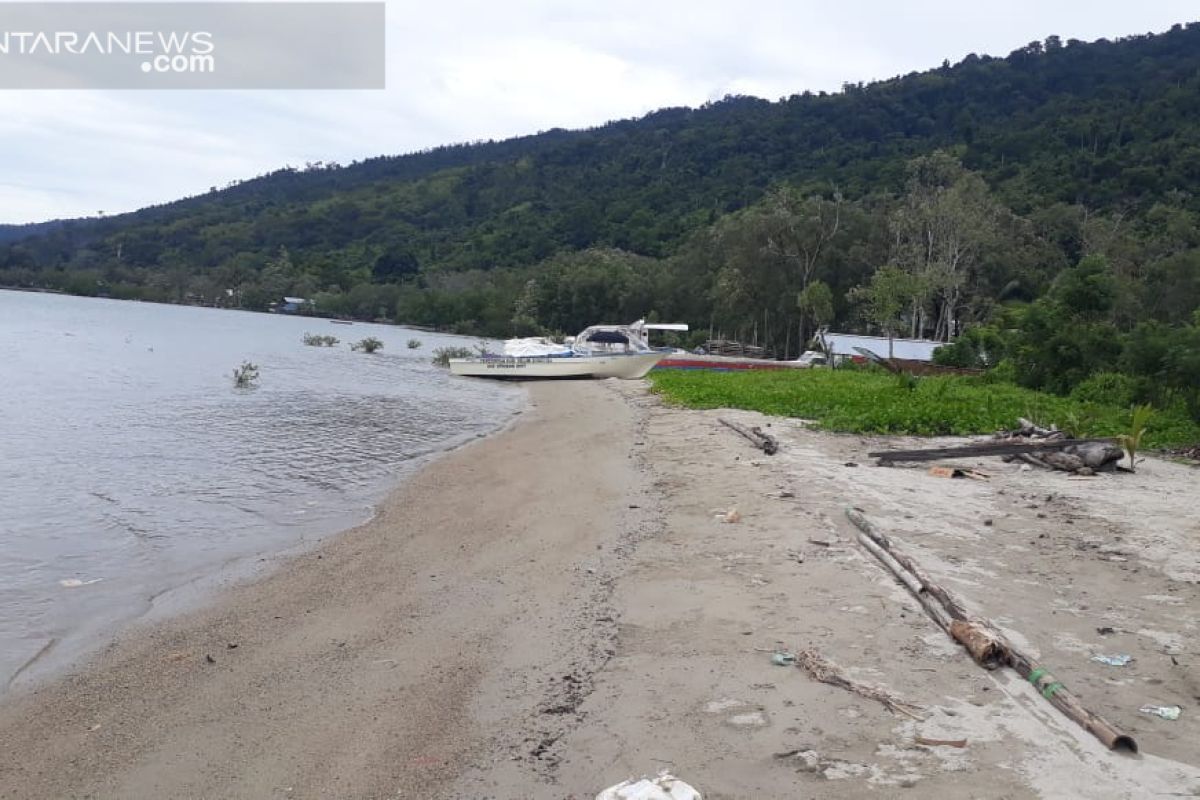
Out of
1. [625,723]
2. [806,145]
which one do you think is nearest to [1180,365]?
[625,723]

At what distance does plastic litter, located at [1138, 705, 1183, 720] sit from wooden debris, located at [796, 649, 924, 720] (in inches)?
55.3

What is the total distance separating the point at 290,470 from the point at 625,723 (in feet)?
40.8

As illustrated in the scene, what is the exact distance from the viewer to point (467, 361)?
151 ft

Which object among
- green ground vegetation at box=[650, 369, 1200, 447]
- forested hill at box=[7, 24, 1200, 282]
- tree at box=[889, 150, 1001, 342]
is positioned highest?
forested hill at box=[7, 24, 1200, 282]

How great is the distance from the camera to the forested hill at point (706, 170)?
9712cm

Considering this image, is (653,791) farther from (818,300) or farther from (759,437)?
(818,300)

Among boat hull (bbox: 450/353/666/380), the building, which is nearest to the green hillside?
the building

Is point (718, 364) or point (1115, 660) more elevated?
point (718, 364)

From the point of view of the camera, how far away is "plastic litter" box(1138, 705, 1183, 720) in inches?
204

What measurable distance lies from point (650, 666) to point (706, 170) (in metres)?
140

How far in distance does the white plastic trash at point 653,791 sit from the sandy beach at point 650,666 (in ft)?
1.16

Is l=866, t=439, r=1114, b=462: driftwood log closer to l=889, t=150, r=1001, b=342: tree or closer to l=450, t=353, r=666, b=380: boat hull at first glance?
l=450, t=353, r=666, b=380: boat hull

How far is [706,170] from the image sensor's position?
140 meters

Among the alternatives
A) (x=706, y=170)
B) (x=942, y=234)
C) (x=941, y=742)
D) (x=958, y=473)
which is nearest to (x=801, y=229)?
(x=942, y=234)
